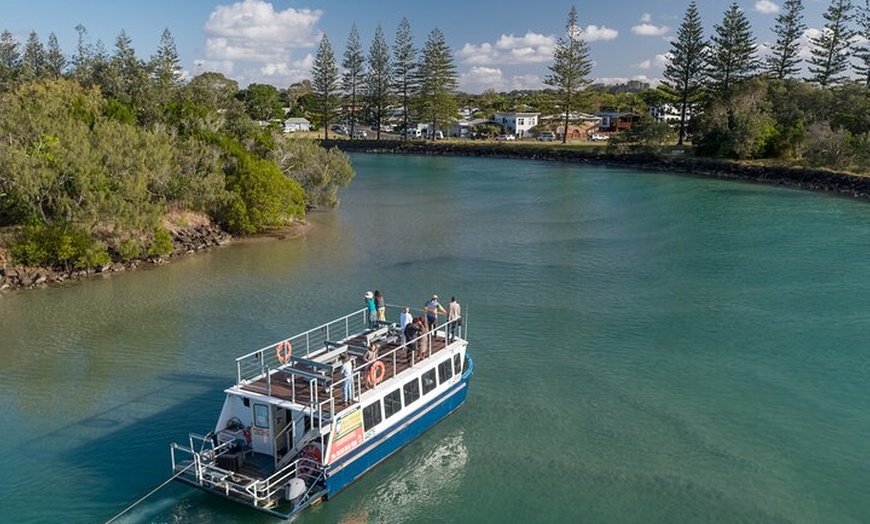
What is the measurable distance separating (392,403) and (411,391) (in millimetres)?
755

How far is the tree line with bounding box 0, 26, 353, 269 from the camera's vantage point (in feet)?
106

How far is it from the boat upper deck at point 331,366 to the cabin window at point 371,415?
42 cm

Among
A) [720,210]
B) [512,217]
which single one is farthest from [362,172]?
[720,210]

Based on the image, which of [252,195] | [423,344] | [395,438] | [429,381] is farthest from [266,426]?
[252,195]

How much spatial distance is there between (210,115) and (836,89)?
71.9m

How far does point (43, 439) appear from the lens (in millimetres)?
18312

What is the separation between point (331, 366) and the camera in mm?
16188

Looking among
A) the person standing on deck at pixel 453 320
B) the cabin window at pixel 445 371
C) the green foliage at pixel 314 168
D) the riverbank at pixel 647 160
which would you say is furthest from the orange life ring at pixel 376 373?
the riverbank at pixel 647 160

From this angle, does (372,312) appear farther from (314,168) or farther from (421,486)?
(314,168)

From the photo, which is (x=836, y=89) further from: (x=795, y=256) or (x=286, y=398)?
(x=286, y=398)

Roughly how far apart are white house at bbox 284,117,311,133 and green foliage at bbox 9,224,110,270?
92.0m

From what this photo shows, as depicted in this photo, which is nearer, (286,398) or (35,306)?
(286,398)

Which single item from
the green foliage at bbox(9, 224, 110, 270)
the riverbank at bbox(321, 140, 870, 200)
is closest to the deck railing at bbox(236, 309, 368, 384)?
the green foliage at bbox(9, 224, 110, 270)

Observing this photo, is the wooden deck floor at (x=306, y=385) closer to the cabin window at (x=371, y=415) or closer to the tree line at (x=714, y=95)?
the cabin window at (x=371, y=415)
